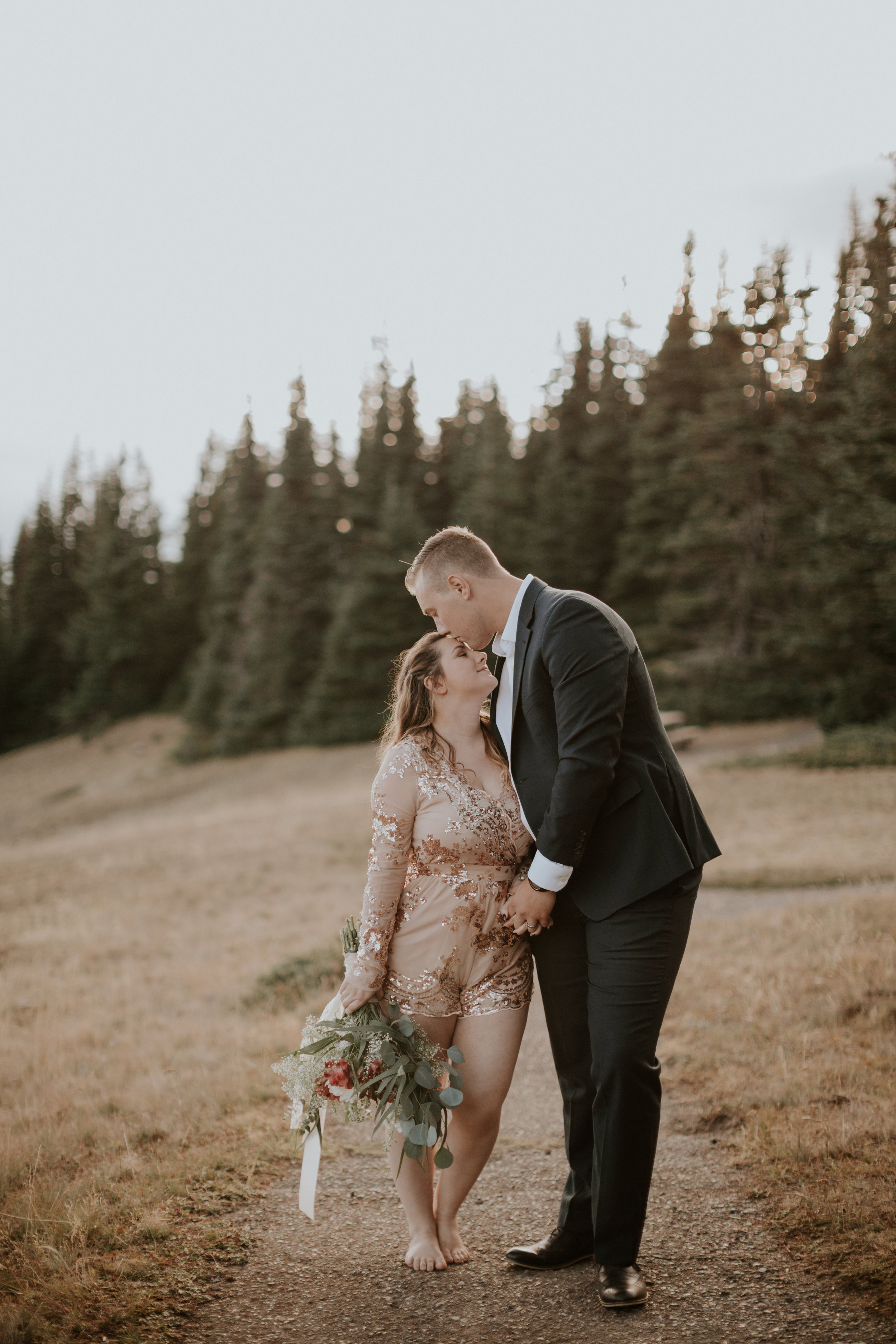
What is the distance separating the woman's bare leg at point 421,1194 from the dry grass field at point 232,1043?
723 millimetres

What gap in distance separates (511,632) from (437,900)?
3.13 ft

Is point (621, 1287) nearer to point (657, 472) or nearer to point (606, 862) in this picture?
point (606, 862)

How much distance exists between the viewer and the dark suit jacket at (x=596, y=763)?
2992 millimetres

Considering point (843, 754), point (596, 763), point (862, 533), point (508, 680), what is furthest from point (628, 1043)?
point (862, 533)

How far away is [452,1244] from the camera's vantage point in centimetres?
346

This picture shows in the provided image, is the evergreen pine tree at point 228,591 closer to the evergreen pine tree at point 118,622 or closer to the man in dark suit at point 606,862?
the evergreen pine tree at point 118,622

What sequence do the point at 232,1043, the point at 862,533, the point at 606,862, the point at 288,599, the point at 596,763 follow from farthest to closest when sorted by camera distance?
the point at 288,599 → the point at 862,533 → the point at 232,1043 → the point at 606,862 → the point at 596,763

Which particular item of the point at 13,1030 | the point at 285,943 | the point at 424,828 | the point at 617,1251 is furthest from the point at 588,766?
the point at 285,943

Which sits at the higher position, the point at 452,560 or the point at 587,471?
the point at 587,471

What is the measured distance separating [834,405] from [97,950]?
23.5 metres

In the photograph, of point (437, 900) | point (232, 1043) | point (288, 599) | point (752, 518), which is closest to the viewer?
point (437, 900)

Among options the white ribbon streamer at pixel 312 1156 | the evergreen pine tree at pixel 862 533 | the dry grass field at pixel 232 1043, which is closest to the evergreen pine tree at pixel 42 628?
the evergreen pine tree at pixel 862 533

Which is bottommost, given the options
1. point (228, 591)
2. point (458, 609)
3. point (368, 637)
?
point (458, 609)

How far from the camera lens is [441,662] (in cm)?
354
